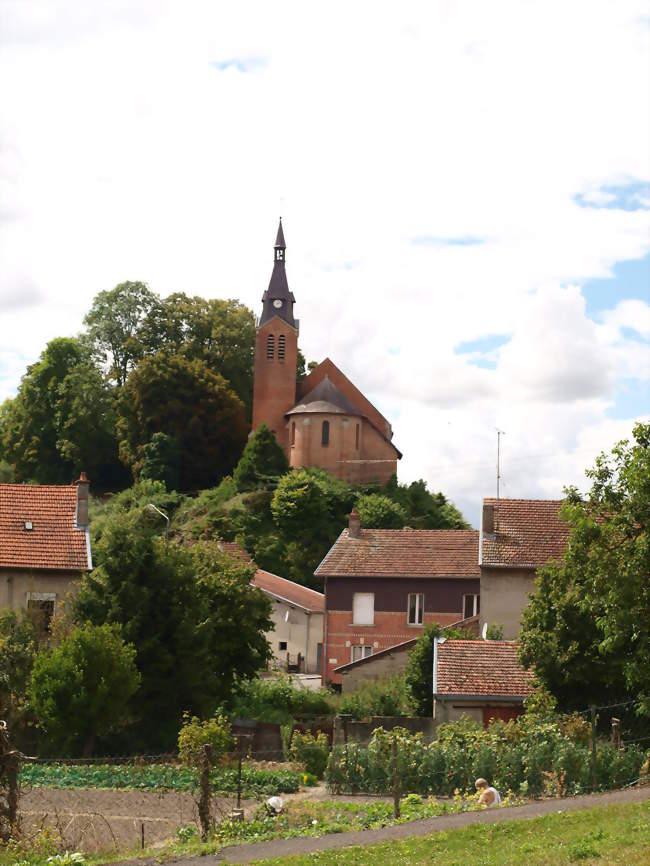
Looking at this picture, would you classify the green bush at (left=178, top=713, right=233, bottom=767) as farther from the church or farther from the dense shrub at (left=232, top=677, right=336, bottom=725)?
the church

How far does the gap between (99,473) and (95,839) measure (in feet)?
196

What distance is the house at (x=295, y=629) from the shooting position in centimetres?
5256

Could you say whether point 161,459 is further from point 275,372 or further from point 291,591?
point 291,591

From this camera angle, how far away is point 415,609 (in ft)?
154

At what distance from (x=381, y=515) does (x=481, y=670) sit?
1326 inches

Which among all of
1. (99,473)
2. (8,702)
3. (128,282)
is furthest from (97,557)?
(128,282)

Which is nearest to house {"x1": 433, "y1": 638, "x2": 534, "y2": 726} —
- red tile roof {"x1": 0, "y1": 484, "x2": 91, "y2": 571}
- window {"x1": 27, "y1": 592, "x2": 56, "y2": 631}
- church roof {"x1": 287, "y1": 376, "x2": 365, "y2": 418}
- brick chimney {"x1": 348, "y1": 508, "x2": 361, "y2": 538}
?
window {"x1": 27, "y1": 592, "x2": 56, "y2": 631}

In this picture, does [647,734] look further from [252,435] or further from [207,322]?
[207,322]

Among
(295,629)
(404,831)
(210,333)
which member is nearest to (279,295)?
(210,333)

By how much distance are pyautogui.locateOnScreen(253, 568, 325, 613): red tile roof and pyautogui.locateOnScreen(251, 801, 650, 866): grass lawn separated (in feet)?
122

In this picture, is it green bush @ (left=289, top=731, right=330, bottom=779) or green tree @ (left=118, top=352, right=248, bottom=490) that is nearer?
green bush @ (left=289, top=731, right=330, bottom=779)

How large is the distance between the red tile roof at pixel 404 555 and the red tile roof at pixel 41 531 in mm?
13022

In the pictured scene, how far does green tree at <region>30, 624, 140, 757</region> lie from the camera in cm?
2684

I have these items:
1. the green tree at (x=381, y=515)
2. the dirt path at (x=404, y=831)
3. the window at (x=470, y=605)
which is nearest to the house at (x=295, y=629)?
the window at (x=470, y=605)
